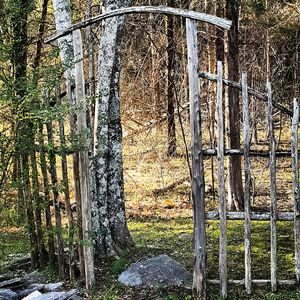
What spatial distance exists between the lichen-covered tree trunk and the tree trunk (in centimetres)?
287

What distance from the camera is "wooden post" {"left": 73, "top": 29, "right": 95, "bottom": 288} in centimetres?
504

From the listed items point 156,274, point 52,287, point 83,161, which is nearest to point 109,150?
point 83,161

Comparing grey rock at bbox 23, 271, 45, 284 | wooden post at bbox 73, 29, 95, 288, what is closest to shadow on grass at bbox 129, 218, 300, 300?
wooden post at bbox 73, 29, 95, 288

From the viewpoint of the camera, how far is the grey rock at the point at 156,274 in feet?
17.1

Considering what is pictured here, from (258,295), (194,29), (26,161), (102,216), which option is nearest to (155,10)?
(194,29)

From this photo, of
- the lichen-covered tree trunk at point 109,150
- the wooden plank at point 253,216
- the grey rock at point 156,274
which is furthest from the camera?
the lichen-covered tree trunk at point 109,150

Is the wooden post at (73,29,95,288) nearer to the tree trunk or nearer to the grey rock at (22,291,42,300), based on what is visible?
the grey rock at (22,291,42,300)

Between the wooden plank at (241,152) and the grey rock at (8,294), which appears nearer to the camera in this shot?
the grey rock at (8,294)

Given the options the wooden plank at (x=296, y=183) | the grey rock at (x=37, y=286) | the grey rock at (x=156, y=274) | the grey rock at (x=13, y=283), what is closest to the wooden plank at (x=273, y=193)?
the wooden plank at (x=296, y=183)

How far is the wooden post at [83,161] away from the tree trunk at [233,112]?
3.99 m

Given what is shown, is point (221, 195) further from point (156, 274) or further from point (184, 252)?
point (184, 252)

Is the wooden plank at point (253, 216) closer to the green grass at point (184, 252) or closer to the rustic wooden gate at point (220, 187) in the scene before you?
the rustic wooden gate at point (220, 187)

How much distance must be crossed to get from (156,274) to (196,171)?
1235 mm

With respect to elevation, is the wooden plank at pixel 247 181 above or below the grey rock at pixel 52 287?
above
